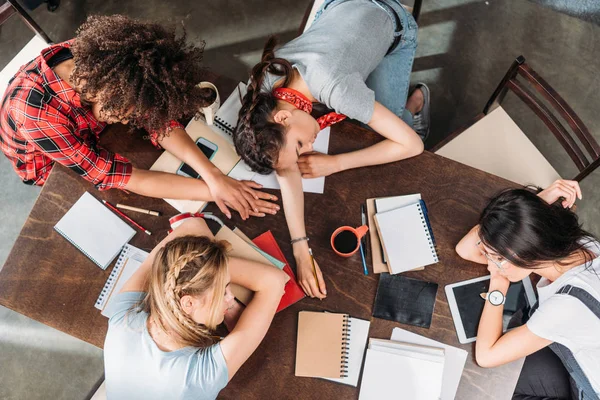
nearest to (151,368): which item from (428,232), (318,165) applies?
Answer: (318,165)

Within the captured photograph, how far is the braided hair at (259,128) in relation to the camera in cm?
147

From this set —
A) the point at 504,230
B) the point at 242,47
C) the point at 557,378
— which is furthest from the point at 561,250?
the point at 242,47

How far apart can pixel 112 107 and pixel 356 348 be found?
41.0 inches

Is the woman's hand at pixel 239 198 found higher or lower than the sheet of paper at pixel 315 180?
higher

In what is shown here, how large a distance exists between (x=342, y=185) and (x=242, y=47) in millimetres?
1607

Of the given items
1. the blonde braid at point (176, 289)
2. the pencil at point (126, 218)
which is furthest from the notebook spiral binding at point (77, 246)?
the blonde braid at point (176, 289)

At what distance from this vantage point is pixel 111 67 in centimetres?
120

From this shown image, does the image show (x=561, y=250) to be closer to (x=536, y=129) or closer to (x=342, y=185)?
(x=342, y=185)

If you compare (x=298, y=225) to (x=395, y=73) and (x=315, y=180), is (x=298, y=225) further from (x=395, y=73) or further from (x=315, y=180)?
(x=395, y=73)

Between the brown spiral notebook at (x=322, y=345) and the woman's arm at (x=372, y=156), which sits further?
the woman's arm at (x=372, y=156)

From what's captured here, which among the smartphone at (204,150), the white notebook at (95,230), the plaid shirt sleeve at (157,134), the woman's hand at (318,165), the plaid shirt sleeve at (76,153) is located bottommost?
the woman's hand at (318,165)

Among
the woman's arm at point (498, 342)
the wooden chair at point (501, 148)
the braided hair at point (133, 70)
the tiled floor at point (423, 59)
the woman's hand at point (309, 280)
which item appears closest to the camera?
the braided hair at point (133, 70)

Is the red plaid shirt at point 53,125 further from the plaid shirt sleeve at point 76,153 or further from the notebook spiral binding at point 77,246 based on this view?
the notebook spiral binding at point 77,246

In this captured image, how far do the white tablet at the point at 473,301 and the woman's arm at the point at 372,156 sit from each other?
1.58 ft
